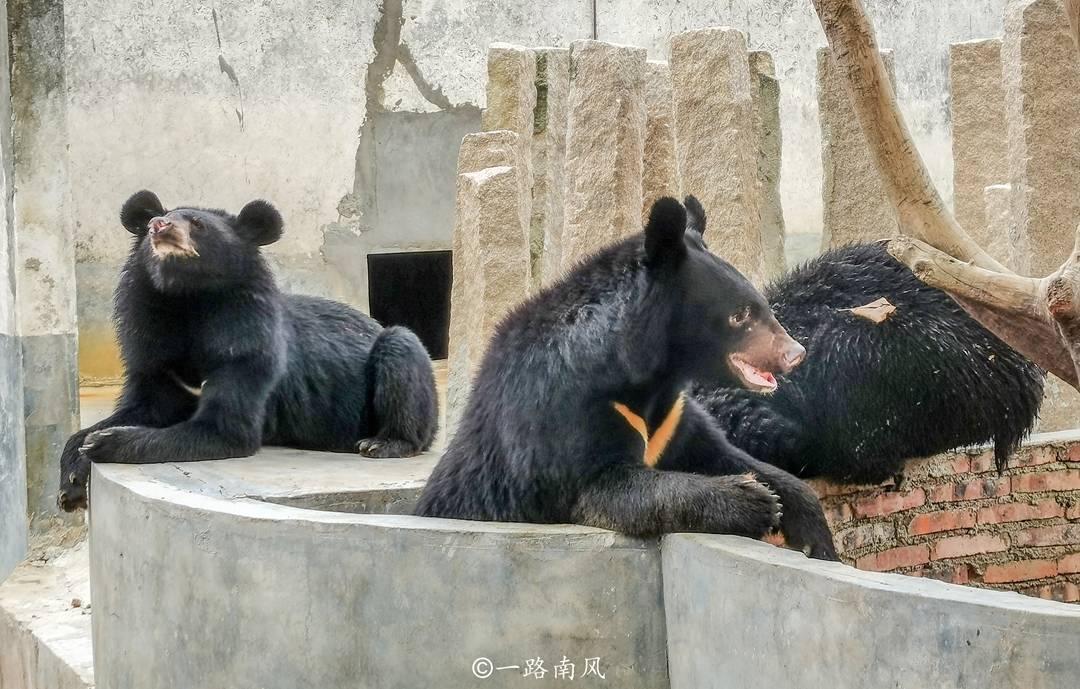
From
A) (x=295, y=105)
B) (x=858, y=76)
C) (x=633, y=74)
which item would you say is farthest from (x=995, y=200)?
(x=295, y=105)

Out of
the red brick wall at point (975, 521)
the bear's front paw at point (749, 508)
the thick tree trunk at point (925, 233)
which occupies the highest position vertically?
the thick tree trunk at point (925, 233)

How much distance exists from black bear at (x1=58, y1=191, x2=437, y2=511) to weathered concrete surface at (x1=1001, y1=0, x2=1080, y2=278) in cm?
274

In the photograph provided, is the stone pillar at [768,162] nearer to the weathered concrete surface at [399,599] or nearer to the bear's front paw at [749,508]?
the bear's front paw at [749,508]

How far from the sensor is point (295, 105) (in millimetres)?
12500

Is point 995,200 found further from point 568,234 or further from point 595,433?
point 595,433

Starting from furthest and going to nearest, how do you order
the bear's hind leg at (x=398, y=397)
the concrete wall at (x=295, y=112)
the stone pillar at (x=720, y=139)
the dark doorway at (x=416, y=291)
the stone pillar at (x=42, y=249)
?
the dark doorway at (x=416, y=291) < the concrete wall at (x=295, y=112) < the stone pillar at (x=42, y=249) < the stone pillar at (x=720, y=139) < the bear's hind leg at (x=398, y=397)

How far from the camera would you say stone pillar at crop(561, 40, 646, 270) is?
561cm

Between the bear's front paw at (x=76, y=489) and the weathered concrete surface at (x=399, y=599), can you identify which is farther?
the bear's front paw at (x=76, y=489)

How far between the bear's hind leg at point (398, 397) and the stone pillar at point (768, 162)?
238 centimetres

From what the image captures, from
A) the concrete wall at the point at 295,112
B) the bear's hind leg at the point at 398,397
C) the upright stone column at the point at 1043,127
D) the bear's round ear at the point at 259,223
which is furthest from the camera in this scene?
the concrete wall at the point at 295,112

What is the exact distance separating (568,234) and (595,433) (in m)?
2.51

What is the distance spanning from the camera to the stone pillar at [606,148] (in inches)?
221

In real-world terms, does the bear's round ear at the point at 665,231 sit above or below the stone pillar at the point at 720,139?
below

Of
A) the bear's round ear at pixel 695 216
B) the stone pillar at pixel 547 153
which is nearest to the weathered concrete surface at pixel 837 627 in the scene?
the bear's round ear at pixel 695 216
